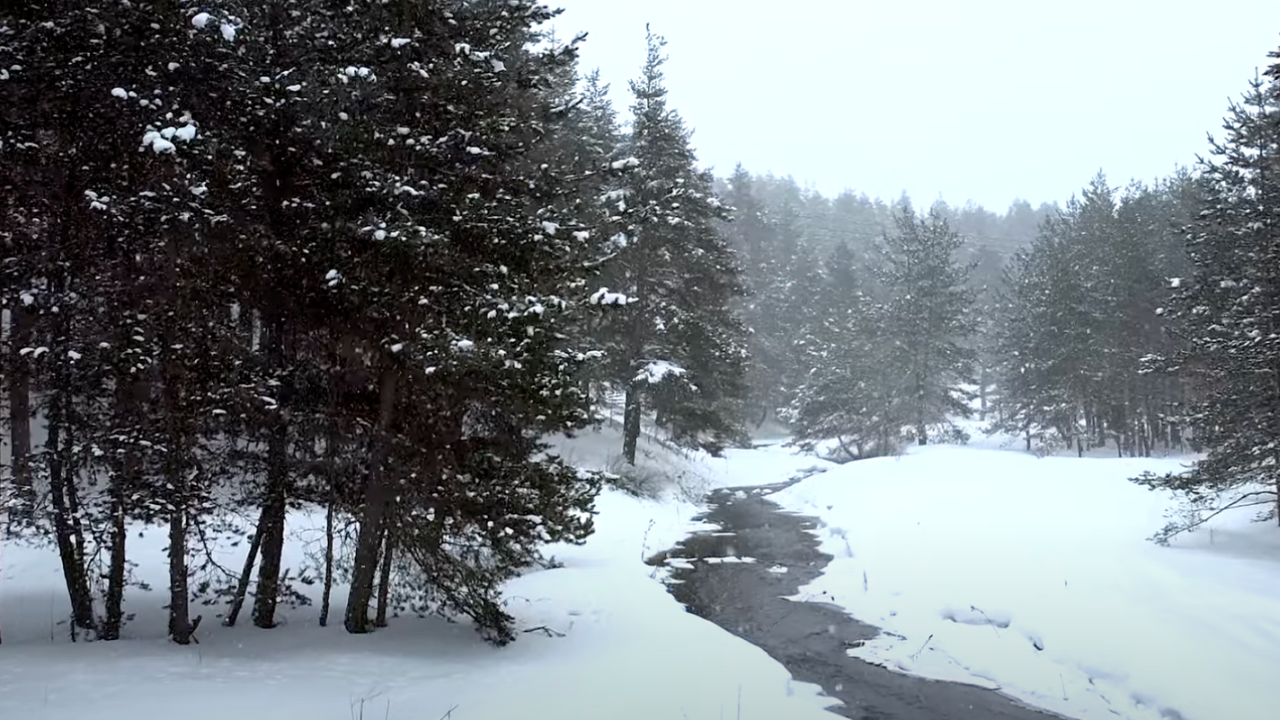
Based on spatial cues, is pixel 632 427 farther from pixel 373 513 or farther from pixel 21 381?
pixel 21 381

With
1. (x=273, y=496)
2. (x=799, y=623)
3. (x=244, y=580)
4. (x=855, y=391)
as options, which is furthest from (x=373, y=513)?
(x=855, y=391)

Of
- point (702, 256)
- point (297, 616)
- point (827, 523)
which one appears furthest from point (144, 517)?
point (702, 256)

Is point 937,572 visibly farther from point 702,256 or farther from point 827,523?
point 702,256

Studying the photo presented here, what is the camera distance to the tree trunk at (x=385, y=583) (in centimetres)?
984

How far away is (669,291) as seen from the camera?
2786 centimetres

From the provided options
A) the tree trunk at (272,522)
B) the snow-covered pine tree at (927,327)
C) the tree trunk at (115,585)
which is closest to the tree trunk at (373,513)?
the tree trunk at (272,522)

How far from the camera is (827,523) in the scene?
23.4m

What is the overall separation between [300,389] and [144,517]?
7.01 ft

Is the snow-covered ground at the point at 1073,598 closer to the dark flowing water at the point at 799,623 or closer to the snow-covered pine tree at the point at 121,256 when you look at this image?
the dark flowing water at the point at 799,623

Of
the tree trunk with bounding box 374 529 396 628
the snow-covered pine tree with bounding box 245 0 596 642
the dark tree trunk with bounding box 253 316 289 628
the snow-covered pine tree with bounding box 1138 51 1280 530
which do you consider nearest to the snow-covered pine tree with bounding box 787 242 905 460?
the snow-covered pine tree with bounding box 1138 51 1280 530

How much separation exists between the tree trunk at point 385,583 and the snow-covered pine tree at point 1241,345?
1351 centimetres

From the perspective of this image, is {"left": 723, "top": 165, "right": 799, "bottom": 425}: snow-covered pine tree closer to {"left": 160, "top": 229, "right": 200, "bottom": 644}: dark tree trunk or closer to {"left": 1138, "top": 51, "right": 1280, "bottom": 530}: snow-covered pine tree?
{"left": 1138, "top": 51, "right": 1280, "bottom": 530}: snow-covered pine tree

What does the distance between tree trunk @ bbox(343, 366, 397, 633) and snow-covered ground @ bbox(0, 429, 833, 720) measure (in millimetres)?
370

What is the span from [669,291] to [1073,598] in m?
17.2
